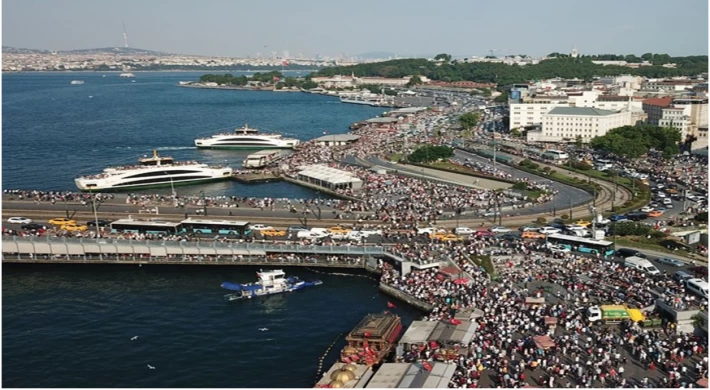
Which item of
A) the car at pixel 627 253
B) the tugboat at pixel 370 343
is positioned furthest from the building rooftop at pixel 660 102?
the tugboat at pixel 370 343

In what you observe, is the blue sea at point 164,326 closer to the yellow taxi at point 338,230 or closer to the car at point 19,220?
the yellow taxi at point 338,230

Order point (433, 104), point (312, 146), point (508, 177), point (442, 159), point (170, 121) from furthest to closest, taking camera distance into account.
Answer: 1. point (433, 104)
2. point (170, 121)
3. point (312, 146)
4. point (442, 159)
5. point (508, 177)

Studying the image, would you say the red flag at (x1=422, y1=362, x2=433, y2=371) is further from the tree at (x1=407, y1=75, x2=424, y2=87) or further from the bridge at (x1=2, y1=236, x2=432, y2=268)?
the tree at (x1=407, y1=75, x2=424, y2=87)

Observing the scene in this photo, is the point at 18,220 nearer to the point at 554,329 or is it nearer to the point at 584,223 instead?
the point at 554,329

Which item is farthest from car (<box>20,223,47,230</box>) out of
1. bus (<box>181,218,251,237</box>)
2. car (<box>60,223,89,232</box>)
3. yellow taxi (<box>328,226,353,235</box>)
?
yellow taxi (<box>328,226,353,235</box>)

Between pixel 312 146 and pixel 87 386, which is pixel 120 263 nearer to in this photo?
pixel 87 386

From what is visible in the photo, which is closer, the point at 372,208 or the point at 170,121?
the point at 372,208

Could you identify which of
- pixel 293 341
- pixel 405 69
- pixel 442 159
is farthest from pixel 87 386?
pixel 405 69

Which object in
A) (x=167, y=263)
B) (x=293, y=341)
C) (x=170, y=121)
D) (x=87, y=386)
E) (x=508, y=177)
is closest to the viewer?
(x=87, y=386)
